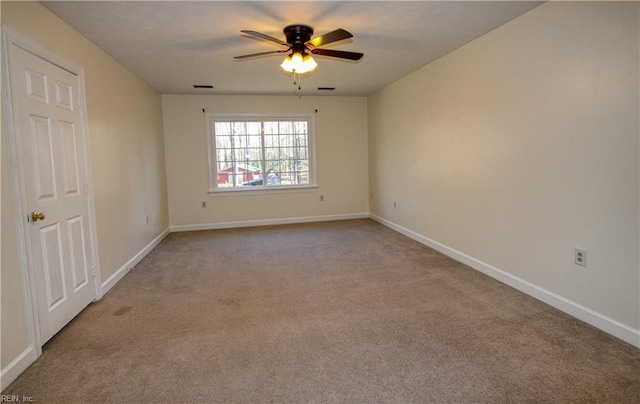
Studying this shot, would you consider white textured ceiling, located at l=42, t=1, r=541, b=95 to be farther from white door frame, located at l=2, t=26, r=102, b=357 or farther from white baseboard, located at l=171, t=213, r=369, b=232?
white baseboard, located at l=171, t=213, r=369, b=232

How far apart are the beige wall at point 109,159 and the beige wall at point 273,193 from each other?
35cm

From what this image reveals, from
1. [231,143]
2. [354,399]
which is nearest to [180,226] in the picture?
[231,143]

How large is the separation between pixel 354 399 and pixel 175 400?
0.94m

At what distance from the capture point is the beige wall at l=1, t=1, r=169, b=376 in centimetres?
203

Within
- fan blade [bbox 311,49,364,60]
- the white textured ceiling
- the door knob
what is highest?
the white textured ceiling

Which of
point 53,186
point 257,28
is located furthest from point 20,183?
→ point 257,28

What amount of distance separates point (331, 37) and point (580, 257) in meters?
2.52

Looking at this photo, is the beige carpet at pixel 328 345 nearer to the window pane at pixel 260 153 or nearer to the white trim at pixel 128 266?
the white trim at pixel 128 266

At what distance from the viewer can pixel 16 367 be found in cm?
200

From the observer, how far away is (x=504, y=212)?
326 cm

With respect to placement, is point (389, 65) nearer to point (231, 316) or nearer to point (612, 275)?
point (612, 275)

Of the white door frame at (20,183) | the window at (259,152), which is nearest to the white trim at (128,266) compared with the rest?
the white door frame at (20,183)

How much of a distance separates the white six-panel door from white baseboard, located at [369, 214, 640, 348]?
3.76 meters

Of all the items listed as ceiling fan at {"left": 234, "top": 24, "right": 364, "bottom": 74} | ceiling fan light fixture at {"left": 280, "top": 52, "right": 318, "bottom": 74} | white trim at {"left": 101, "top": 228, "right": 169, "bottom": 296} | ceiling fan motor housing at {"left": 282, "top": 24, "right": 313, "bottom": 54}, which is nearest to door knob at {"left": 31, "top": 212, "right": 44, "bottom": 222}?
white trim at {"left": 101, "top": 228, "right": 169, "bottom": 296}
